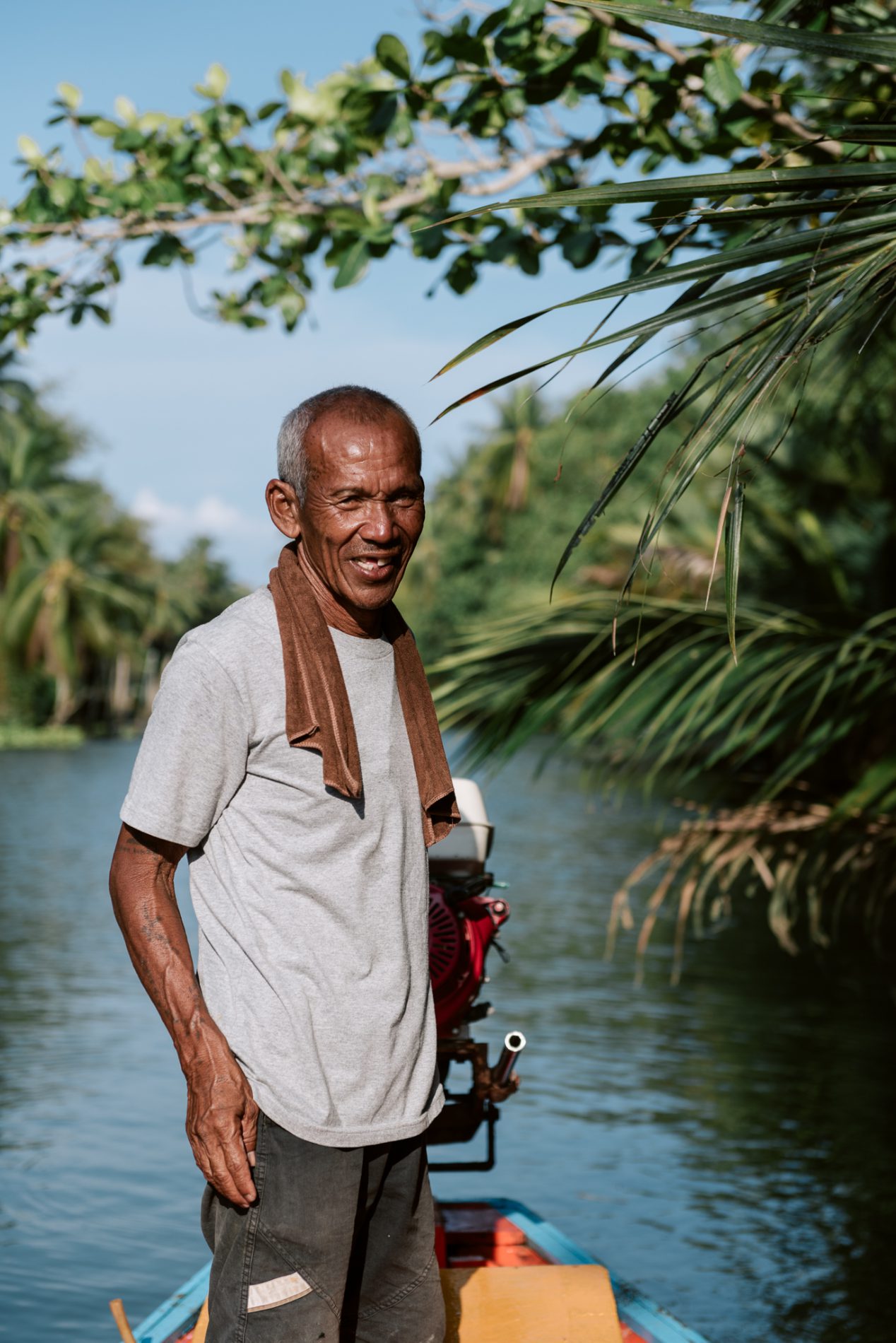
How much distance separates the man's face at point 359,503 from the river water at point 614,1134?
2.80m

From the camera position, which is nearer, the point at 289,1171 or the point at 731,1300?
the point at 289,1171

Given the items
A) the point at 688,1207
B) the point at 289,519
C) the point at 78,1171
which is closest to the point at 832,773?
the point at 688,1207

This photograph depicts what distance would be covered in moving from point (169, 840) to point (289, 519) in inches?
22.6

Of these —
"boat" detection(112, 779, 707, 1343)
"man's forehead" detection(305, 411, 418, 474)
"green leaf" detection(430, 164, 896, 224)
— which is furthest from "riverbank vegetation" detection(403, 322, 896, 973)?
"green leaf" detection(430, 164, 896, 224)

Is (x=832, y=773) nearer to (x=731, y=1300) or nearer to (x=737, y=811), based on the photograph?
(x=737, y=811)

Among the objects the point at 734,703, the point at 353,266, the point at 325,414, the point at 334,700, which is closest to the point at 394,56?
the point at 353,266

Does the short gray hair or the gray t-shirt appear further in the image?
the short gray hair

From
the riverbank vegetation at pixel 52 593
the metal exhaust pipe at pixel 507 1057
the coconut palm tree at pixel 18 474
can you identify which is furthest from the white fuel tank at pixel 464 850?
the coconut palm tree at pixel 18 474

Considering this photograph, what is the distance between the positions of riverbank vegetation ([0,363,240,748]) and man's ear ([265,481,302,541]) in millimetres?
39653

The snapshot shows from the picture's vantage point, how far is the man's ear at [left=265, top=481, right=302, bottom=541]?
2.39 meters

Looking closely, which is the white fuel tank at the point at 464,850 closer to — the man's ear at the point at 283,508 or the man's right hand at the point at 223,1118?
the man's ear at the point at 283,508

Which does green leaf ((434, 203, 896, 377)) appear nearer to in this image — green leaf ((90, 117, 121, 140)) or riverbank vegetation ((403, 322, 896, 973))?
riverbank vegetation ((403, 322, 896, 973))

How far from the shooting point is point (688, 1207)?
5836mm

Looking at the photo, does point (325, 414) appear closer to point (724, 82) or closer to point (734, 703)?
point (724, 82)
